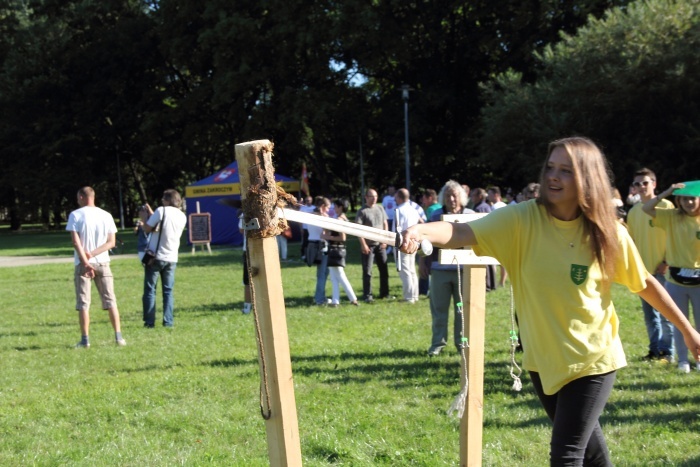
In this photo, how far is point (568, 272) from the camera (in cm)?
326

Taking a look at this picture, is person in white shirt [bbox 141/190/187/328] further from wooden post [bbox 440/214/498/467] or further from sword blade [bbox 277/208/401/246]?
sword blade [bbox 277/208/401/246]

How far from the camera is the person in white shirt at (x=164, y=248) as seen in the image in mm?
10836

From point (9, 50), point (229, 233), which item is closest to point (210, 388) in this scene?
point (229, 233)

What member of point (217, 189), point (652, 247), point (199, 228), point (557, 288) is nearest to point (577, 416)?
point (557, 288)

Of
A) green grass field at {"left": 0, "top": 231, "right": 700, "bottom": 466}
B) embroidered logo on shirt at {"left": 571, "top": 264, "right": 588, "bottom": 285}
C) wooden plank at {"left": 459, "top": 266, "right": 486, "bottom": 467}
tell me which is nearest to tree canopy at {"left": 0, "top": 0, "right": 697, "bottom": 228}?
green grass field at {"left": 0, "top": 231, "right": 700, "bottom": 466}

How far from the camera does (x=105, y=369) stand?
8289 mm

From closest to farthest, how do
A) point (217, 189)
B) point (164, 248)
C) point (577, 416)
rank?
point (577, 416), point (164, 248), point (217, 189)

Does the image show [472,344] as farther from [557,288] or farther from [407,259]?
[407,259]

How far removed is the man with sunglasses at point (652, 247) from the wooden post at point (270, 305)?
5234 millimetres

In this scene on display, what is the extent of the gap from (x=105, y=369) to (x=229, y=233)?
75.1ft

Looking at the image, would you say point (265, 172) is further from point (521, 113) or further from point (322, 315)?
point (521, 113)

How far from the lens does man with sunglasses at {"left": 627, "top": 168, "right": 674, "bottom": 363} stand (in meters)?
7.37

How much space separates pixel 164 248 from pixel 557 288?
841 centimetres

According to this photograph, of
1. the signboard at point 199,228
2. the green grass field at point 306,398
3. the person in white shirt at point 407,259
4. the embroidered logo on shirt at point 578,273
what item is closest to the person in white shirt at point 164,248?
the green grass field at point 306,398
